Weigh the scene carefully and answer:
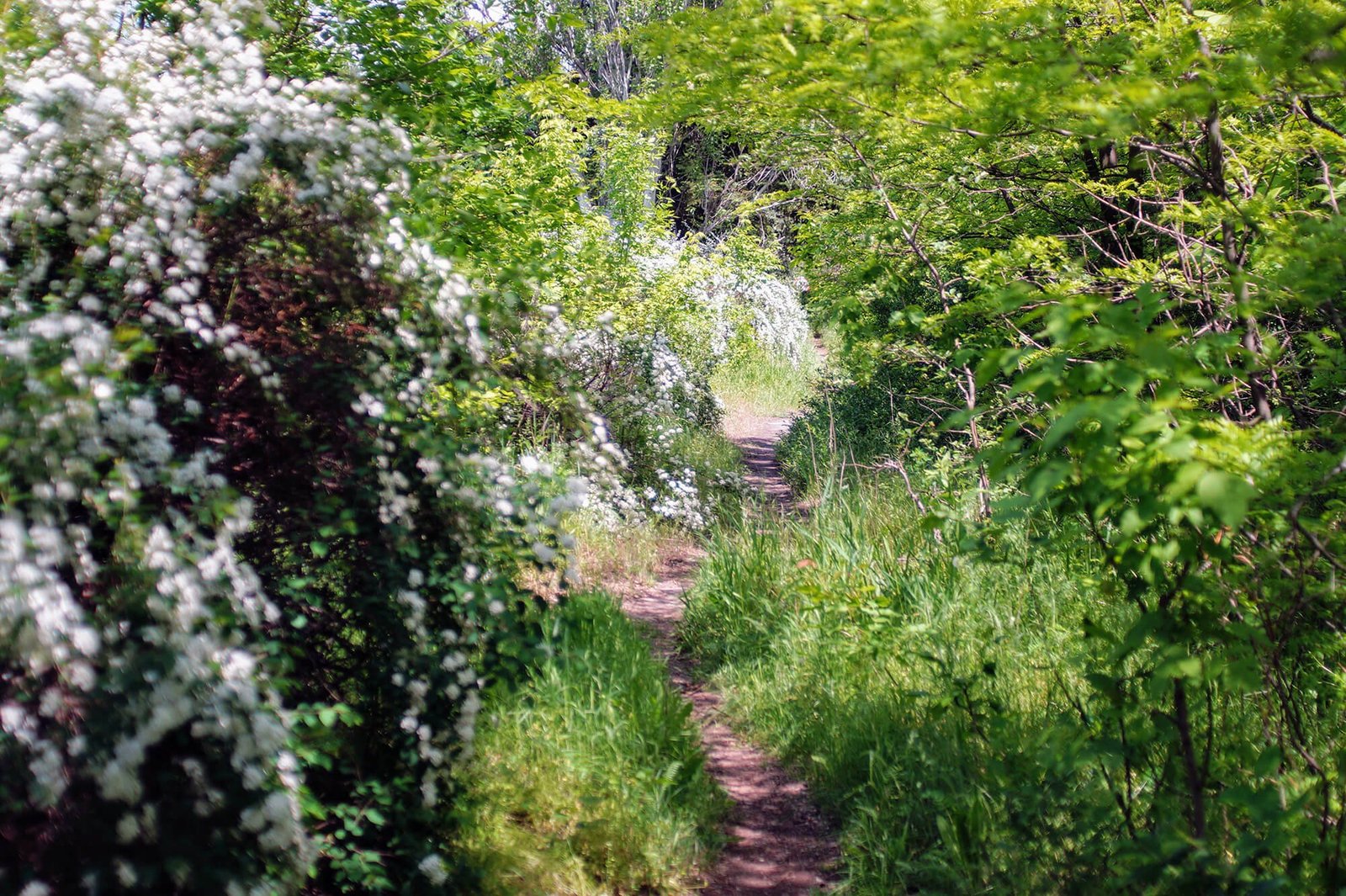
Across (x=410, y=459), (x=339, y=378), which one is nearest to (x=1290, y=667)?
(x=410, y=459)

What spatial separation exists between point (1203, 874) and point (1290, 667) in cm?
180

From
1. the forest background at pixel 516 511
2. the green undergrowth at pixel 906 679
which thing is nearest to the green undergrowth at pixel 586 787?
the forest background at pixel 516 511

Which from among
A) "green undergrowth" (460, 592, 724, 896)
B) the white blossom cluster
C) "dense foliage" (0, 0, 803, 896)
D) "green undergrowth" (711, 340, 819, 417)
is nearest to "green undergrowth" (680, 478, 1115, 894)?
"green undergrowth" (460, 592, 724, 896)

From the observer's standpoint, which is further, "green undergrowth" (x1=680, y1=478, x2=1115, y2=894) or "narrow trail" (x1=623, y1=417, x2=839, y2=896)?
"narrow trail" (x1=623, y1=417, x2=839, y2=896)

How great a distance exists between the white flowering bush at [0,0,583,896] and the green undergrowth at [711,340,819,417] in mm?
13495

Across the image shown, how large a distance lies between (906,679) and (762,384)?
14008 mm

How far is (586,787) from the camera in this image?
376cm

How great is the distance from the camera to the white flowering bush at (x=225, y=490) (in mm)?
1749

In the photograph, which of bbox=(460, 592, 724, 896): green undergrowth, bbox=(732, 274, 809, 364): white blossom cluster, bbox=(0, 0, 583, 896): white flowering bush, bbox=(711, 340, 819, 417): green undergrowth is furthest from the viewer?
bbox=(732, 274, 809, 364): white blossom cluster

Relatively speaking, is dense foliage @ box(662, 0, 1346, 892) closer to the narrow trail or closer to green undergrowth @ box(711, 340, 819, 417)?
the narrow trail

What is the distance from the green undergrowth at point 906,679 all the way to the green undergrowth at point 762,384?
10.3 m

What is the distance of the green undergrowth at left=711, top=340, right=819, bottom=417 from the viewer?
17.3 m

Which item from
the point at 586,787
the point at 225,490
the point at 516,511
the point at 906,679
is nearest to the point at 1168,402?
the point at 516,511

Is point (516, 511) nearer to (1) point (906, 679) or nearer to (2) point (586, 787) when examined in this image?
(2) point (586, 787)
